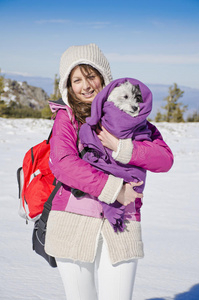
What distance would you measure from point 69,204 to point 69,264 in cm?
29

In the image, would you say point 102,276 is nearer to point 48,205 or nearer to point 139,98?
point 48,205

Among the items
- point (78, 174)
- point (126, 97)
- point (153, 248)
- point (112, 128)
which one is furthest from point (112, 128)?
point (153, 248)

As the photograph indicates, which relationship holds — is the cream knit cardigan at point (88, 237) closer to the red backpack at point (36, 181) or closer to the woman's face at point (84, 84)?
the red backpack at point (36, 181)

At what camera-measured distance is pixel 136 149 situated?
1644 mm

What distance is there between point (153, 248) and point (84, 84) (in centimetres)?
286

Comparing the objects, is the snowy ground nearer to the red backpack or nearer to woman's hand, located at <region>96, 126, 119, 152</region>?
the red backpack

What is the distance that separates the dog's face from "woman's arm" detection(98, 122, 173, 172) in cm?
15

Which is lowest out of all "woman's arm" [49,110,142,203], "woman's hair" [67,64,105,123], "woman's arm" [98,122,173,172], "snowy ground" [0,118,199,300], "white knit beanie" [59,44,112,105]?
"snowy ground" [0,118,199,300]

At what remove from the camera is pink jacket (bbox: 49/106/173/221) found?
5.19ft


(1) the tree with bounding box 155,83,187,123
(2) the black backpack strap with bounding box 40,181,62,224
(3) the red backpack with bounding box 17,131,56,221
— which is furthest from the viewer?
(1) the tree with bounding box 155,83,187,123

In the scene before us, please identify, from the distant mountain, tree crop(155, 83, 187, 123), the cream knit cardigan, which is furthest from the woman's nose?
the distant mountain

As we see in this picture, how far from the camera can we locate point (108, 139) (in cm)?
166

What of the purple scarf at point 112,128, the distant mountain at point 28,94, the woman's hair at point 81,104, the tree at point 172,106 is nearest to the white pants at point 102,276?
the purple scarf at point 112,128

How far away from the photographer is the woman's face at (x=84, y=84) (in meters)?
1.81
